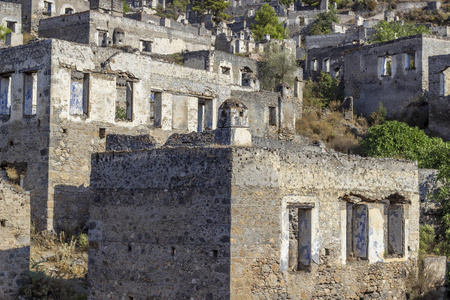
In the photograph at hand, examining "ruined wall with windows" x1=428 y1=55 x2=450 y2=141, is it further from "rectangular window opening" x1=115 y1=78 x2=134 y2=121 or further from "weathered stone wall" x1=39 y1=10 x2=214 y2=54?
"rectangular window opening" x1=115 y1=78 x2=134 y2=121

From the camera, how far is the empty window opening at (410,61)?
36.6 m

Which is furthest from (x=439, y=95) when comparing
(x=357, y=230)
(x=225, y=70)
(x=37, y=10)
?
(x=37, y=10)

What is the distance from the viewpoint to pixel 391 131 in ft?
99.5

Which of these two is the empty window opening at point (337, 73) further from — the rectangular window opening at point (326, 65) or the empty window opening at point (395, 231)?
the empty window opening at point (395, 231)

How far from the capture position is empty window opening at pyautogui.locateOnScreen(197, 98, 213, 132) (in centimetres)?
2480

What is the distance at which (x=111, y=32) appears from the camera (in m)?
35.7

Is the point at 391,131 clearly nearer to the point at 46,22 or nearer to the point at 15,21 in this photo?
the point at 46,22

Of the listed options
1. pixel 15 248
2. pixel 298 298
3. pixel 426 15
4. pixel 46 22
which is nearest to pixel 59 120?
pixel 15 248

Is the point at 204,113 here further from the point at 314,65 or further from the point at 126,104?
the point at 314,65

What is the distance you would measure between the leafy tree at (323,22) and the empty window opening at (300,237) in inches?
1789

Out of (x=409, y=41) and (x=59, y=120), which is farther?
(x=409, y=41)

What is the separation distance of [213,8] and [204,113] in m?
42.5

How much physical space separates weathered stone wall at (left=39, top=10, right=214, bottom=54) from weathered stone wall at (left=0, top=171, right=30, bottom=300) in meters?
17.4

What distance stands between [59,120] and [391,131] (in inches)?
575
